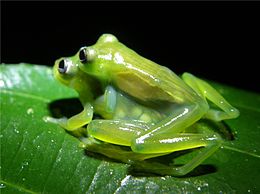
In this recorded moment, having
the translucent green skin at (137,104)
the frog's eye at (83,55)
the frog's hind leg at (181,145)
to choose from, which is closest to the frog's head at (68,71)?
the translucent green skin at (137,104)

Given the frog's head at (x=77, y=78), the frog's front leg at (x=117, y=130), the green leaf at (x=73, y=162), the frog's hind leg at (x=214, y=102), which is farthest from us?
the frog's head at (x=77, y=78)

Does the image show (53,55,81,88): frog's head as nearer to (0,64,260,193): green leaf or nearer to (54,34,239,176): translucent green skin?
(54,34,239,176): translucent green skin

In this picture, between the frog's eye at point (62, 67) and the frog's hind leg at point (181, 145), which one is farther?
the frog's eye at point (62, 67)

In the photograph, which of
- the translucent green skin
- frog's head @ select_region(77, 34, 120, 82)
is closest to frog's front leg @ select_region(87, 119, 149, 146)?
the translucent green skin

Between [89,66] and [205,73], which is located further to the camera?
[205,73]

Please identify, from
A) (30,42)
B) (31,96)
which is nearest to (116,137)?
(31,96)

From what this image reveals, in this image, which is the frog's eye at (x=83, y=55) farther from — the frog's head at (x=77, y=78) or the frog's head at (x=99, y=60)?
the frog's head at (x=77, y=78)

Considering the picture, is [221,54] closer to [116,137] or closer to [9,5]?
[9,5]
